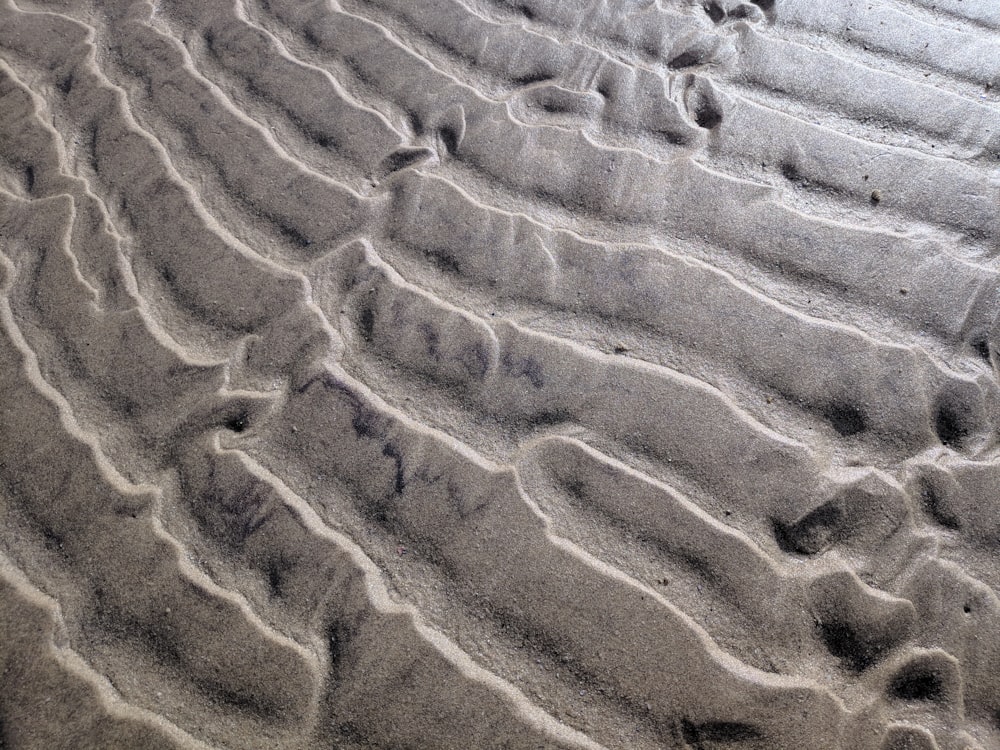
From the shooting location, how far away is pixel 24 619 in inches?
68.9

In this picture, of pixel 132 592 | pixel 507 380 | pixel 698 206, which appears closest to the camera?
pixel 132 592

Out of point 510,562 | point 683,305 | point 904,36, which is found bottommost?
point 510,562

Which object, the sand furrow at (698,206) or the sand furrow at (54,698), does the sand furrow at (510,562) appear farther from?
the sand furrow at (698,206)

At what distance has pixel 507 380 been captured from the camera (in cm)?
204

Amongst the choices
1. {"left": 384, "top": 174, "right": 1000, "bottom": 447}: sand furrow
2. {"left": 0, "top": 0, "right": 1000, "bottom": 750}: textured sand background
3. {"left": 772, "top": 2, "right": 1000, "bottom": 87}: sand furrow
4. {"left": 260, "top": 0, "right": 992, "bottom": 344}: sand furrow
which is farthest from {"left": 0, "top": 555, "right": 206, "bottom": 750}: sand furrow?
{"left": 772, "top": 2, "right": 1000, "bottom": 87}: sand furrow

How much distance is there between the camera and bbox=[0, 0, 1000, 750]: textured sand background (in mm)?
1664

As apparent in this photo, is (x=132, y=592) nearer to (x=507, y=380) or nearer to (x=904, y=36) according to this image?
(x=507, y=380)

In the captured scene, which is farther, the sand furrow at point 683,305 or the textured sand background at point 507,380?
the sand furrow at point 683,305

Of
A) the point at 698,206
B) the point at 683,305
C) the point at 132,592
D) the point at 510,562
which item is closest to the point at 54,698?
the point at 132,592

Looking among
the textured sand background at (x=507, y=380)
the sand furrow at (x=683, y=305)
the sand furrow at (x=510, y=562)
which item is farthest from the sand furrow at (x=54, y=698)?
the sand furrow at (x=683, y=305)

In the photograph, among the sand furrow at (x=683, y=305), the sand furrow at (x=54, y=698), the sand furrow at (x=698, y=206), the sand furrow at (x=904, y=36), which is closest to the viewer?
the sand furrow at (x=54, y=698)

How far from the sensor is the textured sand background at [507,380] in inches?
65.5

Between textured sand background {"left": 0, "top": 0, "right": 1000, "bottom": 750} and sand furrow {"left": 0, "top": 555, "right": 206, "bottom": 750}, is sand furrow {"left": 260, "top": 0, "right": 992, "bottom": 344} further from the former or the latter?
sand furrow {"left": 0, "top": 555, "right": 206, "bottom": 750}

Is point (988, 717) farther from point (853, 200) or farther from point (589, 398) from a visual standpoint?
point (853, 200)
